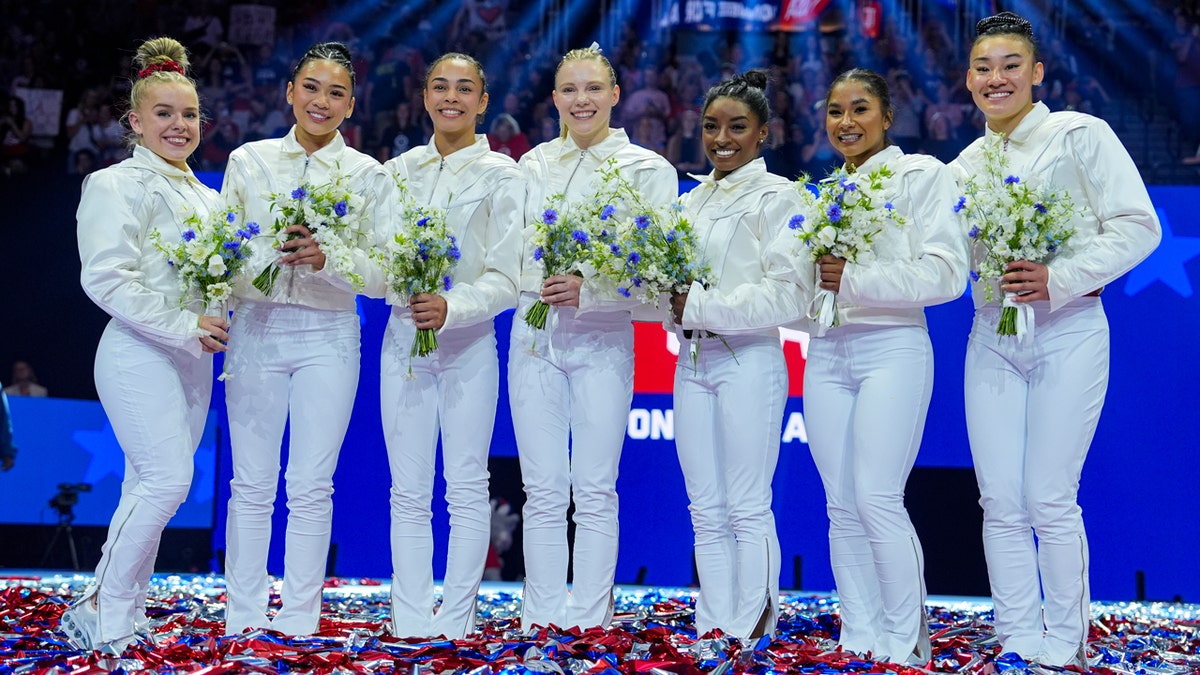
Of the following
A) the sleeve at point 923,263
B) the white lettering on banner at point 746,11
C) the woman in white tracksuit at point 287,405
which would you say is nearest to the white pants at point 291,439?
the woman in white tracksuit at point 287,405

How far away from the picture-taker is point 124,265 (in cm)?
405

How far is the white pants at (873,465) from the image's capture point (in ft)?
12.7

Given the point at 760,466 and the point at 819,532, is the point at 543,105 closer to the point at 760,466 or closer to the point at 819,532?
the point at 819,532

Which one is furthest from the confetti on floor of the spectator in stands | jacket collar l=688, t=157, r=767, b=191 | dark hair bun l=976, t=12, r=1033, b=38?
dark hair bun l=976, t=12, r=1033, b=38

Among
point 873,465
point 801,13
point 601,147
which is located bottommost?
point 873,465

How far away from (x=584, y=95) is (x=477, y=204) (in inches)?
22.8

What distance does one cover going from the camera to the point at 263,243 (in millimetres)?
4227

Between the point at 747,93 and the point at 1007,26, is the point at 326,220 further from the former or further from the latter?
the point at 1007,26

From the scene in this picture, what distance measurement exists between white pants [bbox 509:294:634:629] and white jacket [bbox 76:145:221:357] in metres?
1.20

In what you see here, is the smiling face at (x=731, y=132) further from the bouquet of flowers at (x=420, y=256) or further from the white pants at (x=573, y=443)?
the bouquet of flowers at (x=420, y=256)

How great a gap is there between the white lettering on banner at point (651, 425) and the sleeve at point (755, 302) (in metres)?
2.07

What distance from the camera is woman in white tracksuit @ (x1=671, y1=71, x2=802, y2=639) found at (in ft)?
13.5

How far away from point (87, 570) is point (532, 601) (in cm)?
323

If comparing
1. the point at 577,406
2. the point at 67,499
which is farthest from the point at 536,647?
the point at 67,499
